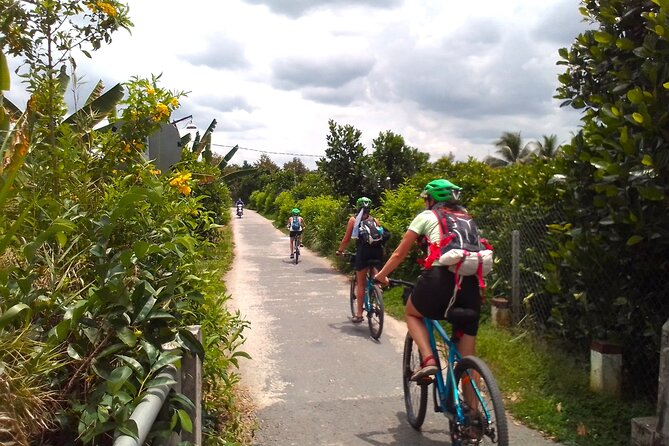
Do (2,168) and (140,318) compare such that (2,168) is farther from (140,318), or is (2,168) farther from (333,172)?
(333,172)

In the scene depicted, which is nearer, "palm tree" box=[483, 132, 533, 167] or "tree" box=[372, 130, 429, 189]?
"tree" box=[372, 130, 429, 189]

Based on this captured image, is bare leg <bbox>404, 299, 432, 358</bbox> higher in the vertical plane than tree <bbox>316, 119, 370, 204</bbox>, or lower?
lower

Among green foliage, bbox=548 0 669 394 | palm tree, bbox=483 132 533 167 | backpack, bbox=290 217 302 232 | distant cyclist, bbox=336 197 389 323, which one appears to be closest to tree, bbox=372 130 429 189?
backpack, bbox=290 217 302 232

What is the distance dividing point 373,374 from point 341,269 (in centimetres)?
753

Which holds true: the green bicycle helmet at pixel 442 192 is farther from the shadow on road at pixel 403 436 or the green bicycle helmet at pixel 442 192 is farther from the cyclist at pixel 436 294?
the shadow on road at pixel 403 436

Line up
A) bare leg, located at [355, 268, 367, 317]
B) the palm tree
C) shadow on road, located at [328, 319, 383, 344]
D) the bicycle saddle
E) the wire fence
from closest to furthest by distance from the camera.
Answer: the bicycle saddle
the wire fence
shadow on road, located at [328, 319, 383, 344]
bare leg, located at [355, 268, 367, 317]
the palm tree

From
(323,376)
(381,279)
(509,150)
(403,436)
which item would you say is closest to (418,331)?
(381,279)

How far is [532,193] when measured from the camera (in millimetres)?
6766

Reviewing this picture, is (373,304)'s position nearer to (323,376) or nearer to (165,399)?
(323,376)

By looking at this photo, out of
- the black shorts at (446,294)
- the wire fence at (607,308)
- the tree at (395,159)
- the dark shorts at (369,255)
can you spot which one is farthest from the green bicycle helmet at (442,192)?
the tree at (395,159)

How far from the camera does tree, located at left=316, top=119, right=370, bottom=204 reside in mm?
13078

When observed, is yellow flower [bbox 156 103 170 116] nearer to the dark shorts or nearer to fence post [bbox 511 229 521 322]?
the dark shorts

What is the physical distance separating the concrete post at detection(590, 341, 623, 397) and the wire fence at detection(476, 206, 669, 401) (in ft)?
0.32

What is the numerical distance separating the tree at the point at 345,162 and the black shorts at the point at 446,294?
9.30m
